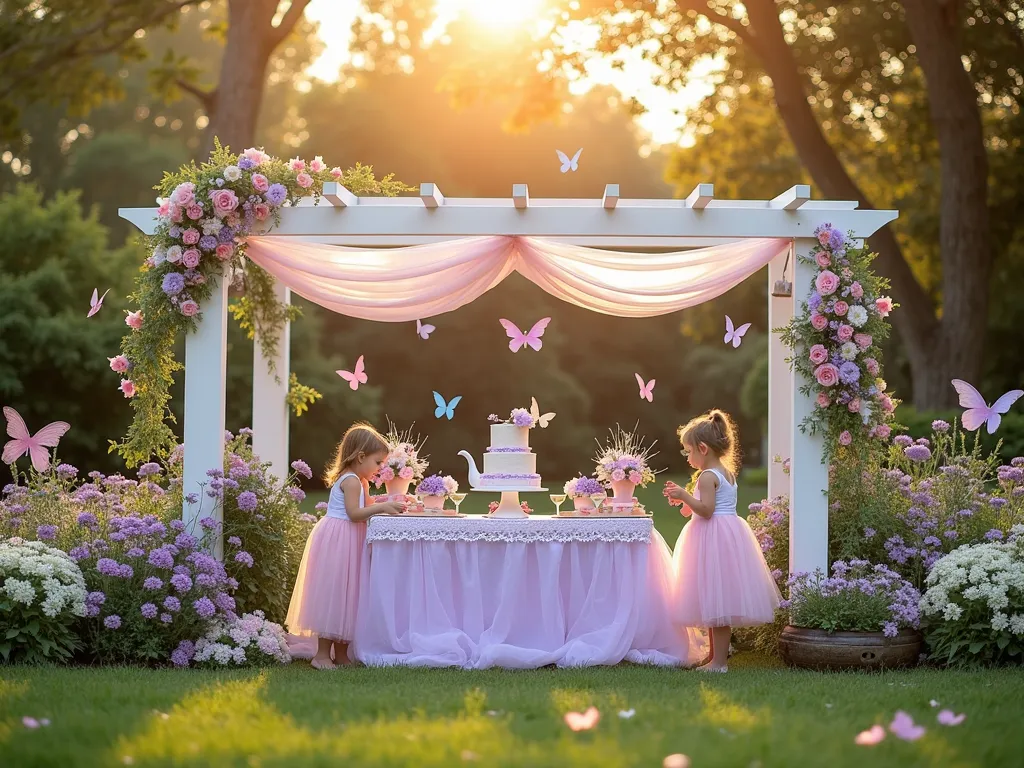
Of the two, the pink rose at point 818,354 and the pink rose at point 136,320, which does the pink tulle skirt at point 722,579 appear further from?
the pink rose at point 136,320

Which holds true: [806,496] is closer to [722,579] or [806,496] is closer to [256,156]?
[722,579]

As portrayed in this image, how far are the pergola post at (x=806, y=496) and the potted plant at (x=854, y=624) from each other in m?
0.20

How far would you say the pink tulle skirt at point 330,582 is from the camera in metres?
7.04

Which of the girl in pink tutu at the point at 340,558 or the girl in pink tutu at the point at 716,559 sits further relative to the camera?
the girl in pink tutu at the point at 340,558

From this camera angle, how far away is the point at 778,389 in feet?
27.5

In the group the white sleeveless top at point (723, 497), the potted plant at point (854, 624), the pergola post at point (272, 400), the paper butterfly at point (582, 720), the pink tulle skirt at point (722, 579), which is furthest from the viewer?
the pergola post at point (272, 400)

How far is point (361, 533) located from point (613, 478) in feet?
5.23

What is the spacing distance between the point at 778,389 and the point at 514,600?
8.59 feet

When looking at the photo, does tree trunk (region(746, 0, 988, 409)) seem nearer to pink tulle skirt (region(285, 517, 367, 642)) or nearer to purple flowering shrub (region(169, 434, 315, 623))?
purple flowering shrub (region(169, 434, 315, 623))

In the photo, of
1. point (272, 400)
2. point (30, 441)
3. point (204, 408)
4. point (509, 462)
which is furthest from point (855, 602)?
point (30, 441)

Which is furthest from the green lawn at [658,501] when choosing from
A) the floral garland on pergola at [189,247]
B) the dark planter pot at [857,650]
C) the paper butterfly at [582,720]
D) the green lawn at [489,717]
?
the paper butterfly at [582,720]

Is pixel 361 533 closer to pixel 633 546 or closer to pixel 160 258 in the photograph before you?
pixel 633 546

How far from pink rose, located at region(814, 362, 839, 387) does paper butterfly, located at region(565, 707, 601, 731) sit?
10.5 feet

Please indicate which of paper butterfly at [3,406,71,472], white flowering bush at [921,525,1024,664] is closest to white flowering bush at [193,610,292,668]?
paper butterfly at [3,406,71,472]
